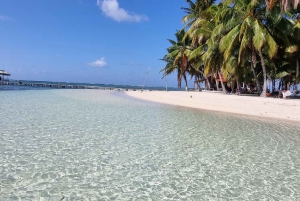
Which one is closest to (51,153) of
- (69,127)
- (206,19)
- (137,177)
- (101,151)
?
(101,151)

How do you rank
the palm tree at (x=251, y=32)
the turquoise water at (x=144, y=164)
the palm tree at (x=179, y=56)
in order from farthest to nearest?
the palm tree at (x=179, y=56), the palm tree at (x=251, y=32), the turquoise water at (x=144, y=164)

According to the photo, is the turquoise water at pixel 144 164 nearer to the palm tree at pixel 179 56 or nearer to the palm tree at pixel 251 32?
the palm tree at pixel 251 32

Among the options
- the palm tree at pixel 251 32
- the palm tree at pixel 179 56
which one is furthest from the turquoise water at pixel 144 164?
the palm tree at pixel 179 56

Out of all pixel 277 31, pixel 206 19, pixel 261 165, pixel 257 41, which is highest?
pixel 206 19

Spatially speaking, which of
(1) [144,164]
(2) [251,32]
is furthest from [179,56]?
(1) [144,164]

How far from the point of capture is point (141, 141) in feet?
21.9

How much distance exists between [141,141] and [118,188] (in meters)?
2.99

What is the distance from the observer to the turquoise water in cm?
360

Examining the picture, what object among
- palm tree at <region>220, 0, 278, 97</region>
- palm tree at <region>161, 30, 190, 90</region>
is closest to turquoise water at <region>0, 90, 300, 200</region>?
palm tree at <region>220, 0, 278, 97</region>

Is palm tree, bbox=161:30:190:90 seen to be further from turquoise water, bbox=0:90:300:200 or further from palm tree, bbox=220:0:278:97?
turquoise water, bbox=0:90:300:200

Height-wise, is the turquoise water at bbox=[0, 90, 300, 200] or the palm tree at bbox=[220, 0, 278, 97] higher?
the palm tree at bbox=[220, 0, 278, 97]

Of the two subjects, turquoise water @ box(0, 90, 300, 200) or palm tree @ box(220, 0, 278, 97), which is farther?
palm tree @ box(220, 0, 278, 97)

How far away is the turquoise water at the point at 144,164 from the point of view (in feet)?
11.8

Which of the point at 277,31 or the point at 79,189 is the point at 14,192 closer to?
the point at 79,189
